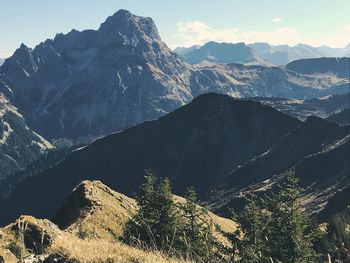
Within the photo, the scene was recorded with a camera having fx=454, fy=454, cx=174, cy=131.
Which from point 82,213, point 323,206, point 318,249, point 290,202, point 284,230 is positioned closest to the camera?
point 284,230

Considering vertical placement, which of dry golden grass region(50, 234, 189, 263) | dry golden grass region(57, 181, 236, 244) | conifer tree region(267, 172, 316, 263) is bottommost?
dry golden grass region(57, 181, 236, 244)

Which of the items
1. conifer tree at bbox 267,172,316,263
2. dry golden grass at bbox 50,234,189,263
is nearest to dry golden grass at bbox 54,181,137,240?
conifer tree at bbox 267,172,316,263

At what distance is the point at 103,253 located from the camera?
1041 centimetres

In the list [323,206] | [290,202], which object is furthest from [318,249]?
[323,206]

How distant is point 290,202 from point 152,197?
14.6m

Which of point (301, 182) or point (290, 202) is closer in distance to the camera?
point (290, 202)

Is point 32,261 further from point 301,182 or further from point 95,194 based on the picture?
point 301,182

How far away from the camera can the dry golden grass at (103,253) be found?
9891 mm

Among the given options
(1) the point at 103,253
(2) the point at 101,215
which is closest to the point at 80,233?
(1) the point at 103,253

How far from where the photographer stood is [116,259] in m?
10.0

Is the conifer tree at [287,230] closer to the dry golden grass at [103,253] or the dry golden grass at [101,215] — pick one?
the dry golden grass at [101,215]

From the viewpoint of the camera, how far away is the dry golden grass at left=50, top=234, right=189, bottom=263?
989 cm

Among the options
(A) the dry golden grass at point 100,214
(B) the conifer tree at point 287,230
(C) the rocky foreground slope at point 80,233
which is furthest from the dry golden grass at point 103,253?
(A) the dry golden grass at point 100,214

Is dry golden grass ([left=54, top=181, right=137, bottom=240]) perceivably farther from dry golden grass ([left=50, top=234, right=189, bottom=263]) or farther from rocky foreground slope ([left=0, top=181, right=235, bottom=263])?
dry golden grass ([left=50, top=234, right=189, bottom=263])
